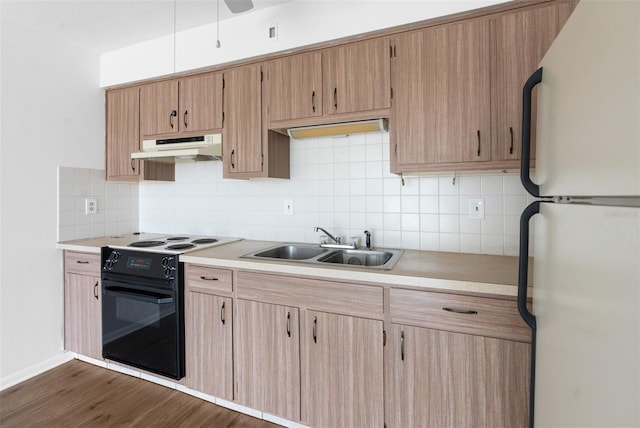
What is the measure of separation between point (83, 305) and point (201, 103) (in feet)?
5.80

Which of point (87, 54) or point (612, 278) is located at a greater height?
point (87, 54)

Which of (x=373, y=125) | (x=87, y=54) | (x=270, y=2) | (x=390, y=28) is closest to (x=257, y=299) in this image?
(x=373, y=125)

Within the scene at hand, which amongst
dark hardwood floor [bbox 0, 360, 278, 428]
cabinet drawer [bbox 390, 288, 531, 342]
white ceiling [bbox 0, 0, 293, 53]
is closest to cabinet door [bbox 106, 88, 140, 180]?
white ceiling [bbox 0, 0, 293, 53]

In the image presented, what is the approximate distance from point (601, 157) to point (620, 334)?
0.30 m

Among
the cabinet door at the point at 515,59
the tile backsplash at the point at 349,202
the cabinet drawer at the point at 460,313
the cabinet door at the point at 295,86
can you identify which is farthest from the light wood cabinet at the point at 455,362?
the cabinet door at the point at 295,86

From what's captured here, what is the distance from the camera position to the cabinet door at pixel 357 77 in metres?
1.79

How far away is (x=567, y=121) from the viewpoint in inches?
→ 27.9

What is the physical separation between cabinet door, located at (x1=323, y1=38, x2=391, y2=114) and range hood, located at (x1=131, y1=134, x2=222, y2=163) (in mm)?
872

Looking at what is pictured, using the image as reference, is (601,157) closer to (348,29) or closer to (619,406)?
(619,406)

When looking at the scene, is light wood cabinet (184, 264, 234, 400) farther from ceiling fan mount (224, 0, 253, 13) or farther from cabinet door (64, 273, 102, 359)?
ceiling fan mount (224, 0, 253, 13)

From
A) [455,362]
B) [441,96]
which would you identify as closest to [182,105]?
[441,96]

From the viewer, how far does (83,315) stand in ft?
7.86

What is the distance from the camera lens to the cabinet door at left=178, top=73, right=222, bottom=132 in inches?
89.0

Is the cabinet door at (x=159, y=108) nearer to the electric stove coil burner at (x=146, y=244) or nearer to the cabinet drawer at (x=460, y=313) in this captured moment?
the electric stove coil burner at (x=146, y=244)
